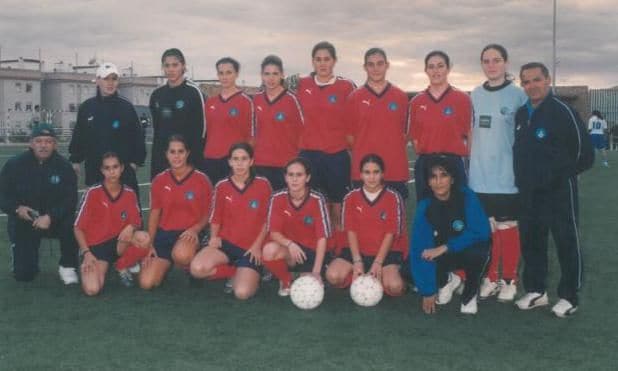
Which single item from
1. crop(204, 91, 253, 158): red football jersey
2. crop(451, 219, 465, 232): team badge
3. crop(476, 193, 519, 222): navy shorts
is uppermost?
crop(204, 91, 253, 158): red football jersey

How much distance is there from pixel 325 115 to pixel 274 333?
2.59 m

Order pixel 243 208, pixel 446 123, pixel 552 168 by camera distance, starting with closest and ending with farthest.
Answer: pixel 552 168 → pixel 446 123 → pixel 243 208

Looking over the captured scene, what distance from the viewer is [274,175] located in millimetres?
6910

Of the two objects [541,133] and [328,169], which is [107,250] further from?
[541,133]

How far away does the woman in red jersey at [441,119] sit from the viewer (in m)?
6.00

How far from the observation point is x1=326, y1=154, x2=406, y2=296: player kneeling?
588cm

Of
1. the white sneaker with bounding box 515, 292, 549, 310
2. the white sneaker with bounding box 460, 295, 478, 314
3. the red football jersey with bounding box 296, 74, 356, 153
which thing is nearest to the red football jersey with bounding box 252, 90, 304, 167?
the red football jersey with bounding box 296, 74, 356, 153

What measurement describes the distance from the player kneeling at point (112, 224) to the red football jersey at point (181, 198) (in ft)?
0.86

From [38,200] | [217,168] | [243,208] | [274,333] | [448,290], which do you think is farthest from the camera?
[217,168]

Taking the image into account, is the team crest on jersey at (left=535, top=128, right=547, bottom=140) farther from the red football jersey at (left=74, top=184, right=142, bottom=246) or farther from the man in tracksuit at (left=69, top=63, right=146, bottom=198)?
the man in tracksuit at (left=69, top=63, right=146, bottom=198)

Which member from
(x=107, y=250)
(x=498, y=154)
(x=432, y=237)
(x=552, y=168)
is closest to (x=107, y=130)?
(x=107, y=250)

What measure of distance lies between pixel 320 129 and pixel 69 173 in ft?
8.59

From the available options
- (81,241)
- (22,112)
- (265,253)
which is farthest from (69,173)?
(22,112)

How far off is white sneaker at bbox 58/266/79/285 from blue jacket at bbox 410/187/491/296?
323 centimetres
